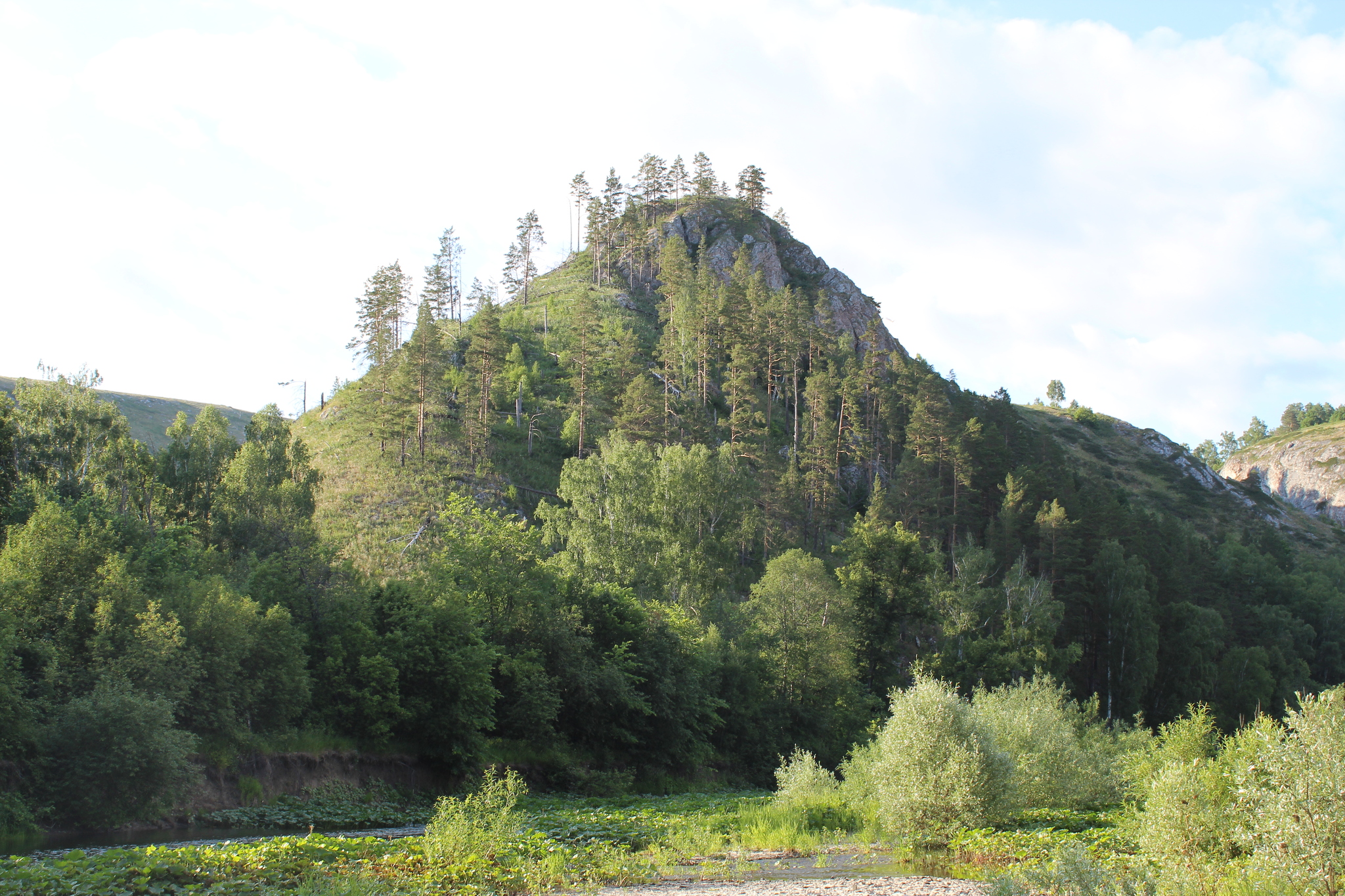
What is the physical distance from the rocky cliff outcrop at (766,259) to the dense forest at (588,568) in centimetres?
1743

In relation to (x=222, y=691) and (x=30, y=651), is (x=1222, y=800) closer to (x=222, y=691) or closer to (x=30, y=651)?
(x=222, y=691)

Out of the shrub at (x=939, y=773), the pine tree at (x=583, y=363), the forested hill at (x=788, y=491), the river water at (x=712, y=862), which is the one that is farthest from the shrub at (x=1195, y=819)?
the pine tree at (x=583, y=363)

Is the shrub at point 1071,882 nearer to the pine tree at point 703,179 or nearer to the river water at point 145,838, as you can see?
the river water at point 145,838

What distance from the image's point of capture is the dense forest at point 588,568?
30719 millimetres

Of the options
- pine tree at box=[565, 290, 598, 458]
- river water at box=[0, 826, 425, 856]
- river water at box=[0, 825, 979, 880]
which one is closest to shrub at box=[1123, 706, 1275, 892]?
river water at box=[0, 825, 979, 880]

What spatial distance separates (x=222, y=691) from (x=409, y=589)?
35.2 ft

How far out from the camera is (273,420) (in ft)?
214

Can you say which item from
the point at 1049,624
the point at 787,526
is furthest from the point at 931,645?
the point at 787,526

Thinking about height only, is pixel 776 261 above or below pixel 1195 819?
above

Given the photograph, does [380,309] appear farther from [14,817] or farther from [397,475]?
[14,817]

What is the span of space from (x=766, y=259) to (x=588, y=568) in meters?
99.1

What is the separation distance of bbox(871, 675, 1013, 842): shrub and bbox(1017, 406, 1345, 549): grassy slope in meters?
111

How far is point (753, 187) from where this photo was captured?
157 m

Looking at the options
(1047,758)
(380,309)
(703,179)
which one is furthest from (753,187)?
(1047,758)
